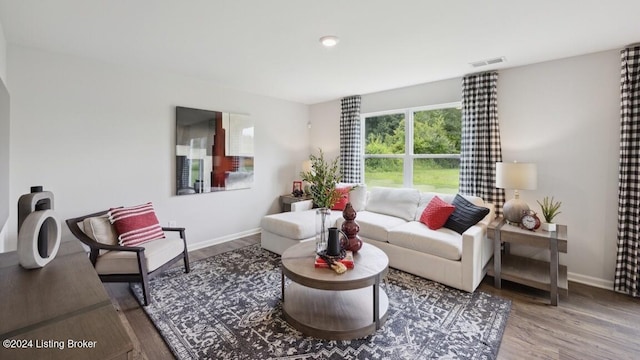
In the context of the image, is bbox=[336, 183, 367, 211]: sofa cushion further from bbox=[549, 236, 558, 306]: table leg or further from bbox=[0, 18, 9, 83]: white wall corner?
bbox=[0, 18, 9, 83]: white wall corner

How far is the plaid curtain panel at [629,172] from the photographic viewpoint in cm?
263

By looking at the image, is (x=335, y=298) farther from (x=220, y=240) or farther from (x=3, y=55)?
(x=3, y=55)

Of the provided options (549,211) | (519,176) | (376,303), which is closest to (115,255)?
(376,303)

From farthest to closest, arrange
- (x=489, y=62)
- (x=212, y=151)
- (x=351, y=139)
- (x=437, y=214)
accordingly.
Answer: (x=351, y=139)
(x=212, y=151)
(x=437, y=214)
(x=489, y=62)

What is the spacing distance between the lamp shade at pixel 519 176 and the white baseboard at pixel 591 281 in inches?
45.0

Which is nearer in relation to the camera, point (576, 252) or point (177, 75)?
point (576, 252)

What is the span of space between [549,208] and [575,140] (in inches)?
30.3

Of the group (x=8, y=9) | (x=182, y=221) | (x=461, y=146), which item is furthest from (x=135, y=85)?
(x=461, y=146)

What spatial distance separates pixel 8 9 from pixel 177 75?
5.63 feet

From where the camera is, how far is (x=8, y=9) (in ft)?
6.77

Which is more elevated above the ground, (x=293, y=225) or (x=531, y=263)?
(x=293, y=225)

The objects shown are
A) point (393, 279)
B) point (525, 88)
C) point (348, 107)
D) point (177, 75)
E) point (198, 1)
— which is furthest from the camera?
point (348, 107)

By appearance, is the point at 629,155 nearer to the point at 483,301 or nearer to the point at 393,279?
the point at 483,301

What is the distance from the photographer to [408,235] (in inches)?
122
